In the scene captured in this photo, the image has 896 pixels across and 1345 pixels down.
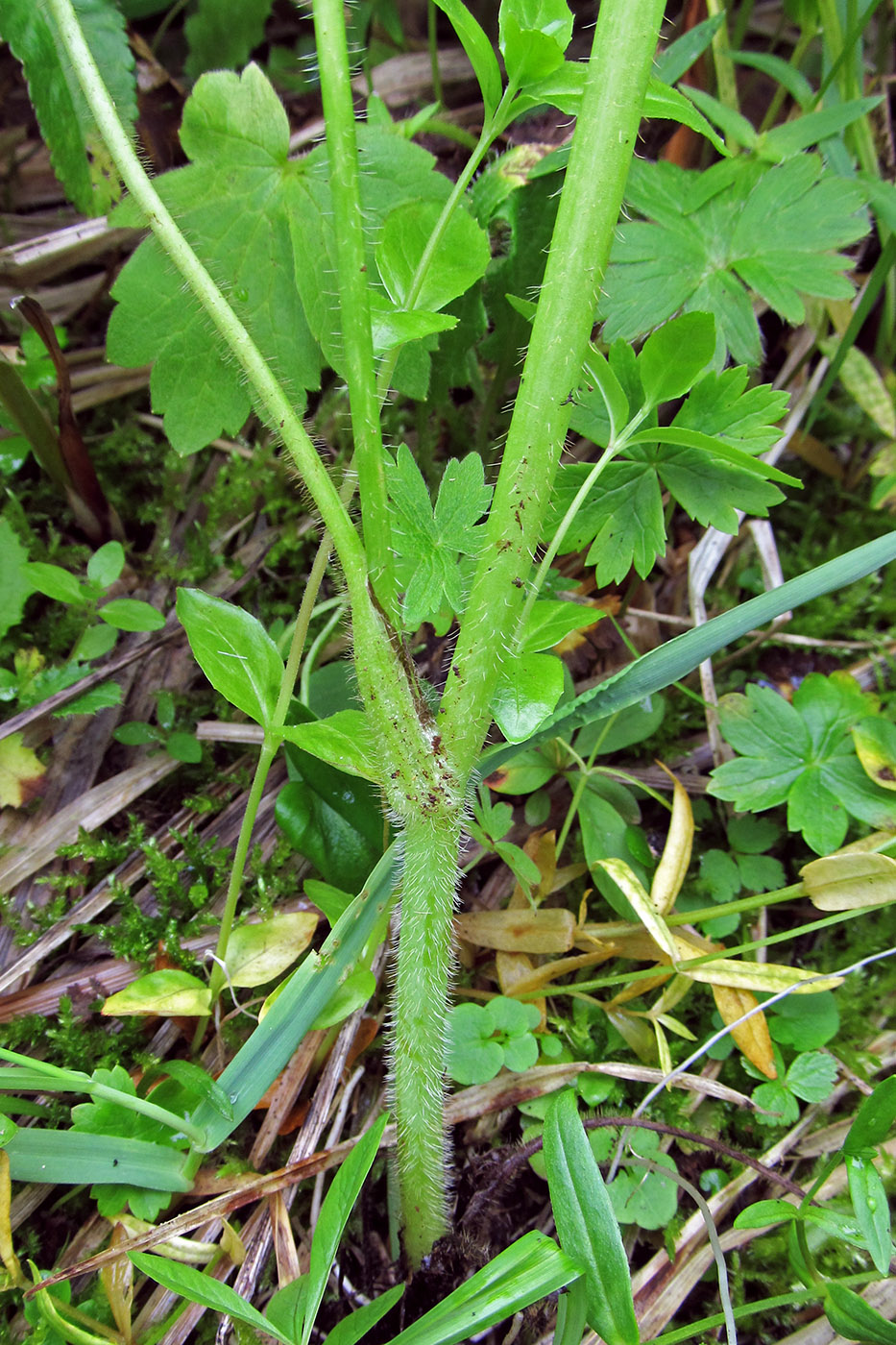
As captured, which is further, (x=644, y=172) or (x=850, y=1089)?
(x=644, y=172)

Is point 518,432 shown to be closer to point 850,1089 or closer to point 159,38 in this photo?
point 850,1089

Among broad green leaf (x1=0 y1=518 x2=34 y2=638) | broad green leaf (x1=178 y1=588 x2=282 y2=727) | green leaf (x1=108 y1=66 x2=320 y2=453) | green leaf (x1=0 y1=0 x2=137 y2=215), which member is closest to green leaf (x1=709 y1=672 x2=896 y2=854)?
broad green leaf (x1=178 y1=588 x2=282 y2=727)

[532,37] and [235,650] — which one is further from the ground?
[532,37]

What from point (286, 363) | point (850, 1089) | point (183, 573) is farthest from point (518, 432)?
point (850, 1089)

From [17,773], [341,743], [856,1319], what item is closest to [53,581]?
[17,773]

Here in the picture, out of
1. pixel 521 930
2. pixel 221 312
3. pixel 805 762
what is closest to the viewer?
pixel 221 312

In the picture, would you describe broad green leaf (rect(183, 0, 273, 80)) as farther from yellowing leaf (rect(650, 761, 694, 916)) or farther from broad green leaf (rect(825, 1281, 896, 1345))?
broad green leaf (rect(825, 1281, 896, 1345))

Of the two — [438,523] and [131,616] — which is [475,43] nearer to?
[438,523]
